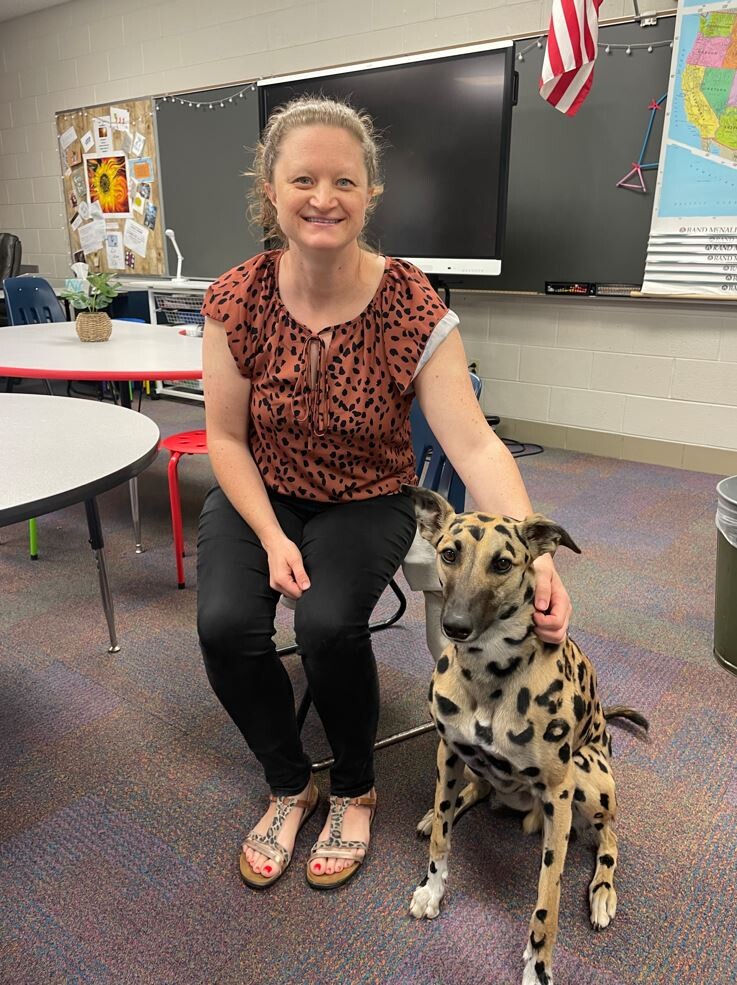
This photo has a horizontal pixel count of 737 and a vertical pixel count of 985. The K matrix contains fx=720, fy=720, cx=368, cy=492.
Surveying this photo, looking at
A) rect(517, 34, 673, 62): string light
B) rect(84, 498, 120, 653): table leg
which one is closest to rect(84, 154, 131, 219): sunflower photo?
rect(517, 34, 673, 62): string light

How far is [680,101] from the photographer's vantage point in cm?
322

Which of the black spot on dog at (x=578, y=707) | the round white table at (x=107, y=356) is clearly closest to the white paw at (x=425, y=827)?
the black spot on dog at (x=578, y=707)

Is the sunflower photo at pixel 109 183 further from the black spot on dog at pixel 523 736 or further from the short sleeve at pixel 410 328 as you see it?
the black spot on dog at pixel 523 736

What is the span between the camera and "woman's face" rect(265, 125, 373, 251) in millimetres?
1249

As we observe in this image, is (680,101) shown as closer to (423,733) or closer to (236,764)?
(423,733)

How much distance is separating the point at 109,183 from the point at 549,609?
5.79 m

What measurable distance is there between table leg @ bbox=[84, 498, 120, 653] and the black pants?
58 cm

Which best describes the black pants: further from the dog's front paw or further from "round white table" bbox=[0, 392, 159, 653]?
the dog's front paw

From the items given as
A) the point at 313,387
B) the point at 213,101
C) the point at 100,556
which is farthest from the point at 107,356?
the point at 213,101

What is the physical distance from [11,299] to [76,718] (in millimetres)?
3033

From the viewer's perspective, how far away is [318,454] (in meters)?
1.40

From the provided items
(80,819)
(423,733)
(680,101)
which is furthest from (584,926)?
(680,101)

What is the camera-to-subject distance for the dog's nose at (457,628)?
0.95m

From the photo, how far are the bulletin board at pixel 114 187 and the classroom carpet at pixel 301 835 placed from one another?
12.8 ft
